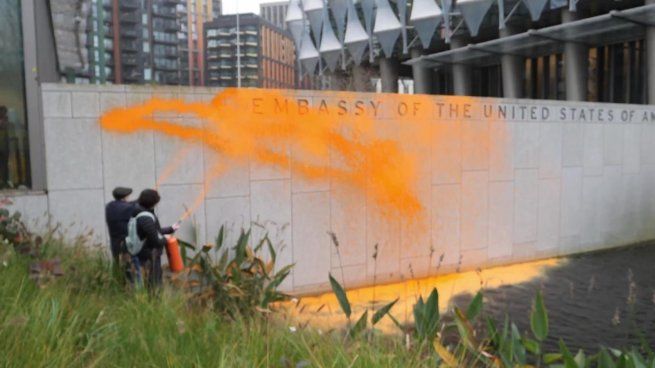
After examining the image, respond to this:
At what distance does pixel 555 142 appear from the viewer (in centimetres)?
1062

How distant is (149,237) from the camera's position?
18.1 feet

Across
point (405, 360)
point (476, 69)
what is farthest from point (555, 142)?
point (476, 69)

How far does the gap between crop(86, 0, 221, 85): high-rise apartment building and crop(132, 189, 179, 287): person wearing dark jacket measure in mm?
66571

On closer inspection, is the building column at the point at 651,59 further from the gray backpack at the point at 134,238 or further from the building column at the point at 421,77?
the gray backpack at the point at 134,238

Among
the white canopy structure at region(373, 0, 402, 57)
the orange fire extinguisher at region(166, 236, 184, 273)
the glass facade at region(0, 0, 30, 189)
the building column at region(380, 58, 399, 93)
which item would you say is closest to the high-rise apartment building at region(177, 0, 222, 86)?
the building column at region(380, 58, 399, 93)

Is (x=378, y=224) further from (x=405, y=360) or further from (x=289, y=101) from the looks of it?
(x=405, y=360)

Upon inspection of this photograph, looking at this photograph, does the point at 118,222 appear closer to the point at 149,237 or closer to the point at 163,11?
the point at 149,237

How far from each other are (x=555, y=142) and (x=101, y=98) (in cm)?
771

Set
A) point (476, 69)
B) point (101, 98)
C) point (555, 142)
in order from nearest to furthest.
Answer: point (101, 98), point (555, 142), point (476, 69)

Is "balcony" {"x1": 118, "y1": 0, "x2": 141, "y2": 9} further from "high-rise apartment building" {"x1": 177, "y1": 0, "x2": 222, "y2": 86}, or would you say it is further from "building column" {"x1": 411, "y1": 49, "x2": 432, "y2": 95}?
"building column" {"x1": 411, "y1": 49, "x2": 432, "y2": 95}

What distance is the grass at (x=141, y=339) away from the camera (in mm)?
3061

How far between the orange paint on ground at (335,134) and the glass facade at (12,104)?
1628 millimetres

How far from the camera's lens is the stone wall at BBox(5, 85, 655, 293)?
22.3 feet

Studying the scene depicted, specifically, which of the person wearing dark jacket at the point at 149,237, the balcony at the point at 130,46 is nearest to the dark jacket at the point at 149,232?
the person wearing dark jacket at the point at 149,237
